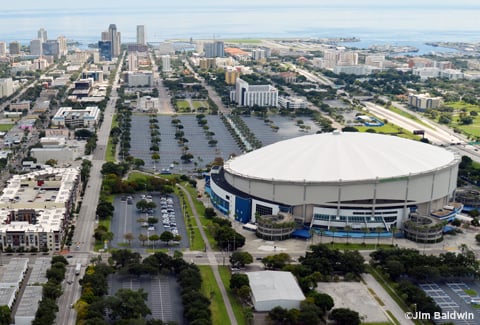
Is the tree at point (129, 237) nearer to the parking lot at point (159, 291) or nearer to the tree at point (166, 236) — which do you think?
the tree at point (166, 236)

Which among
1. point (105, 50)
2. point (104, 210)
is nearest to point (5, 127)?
point (104, 210)

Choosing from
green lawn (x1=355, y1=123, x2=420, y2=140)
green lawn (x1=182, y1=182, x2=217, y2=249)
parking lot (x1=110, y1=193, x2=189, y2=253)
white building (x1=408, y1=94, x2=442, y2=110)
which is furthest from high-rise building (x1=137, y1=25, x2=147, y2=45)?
parking lot (x1=110, y1=193, x2=189, y2=253)

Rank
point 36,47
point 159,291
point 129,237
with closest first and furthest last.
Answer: point 159,291 → point 129,237 → point 36,47

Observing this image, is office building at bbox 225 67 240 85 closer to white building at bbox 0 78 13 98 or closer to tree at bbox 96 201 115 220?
white building at bbox 0 78 13 98

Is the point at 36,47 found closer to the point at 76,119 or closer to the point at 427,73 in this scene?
the point at 76,119

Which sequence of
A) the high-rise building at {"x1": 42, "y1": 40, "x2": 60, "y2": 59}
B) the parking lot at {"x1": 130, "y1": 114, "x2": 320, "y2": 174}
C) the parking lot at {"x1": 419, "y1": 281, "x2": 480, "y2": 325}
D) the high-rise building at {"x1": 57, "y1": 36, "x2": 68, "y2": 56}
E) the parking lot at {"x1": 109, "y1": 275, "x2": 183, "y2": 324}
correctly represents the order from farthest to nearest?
the high-rise building at {"x1": 57, "y1": 36, "x2": 68, "y2": 56} → the high-rise building at {"x1": 42, "y1": 40, "x2": 60, "y2": 59} → the parking lot at {"x1": 130, "y1": 114, "x2": 320, "y2": 174} → the parking lot at {"x1": 419, "y1": 281, "x2": 480, "y2": 325} → the parking lot at {"x1": 109, "y1": 275, "x2": 183, "y2": 324}

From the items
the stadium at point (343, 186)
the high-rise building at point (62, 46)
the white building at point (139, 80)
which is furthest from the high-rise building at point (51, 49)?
the stadium at point (343, 186)

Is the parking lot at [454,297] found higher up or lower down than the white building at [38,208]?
lower down
